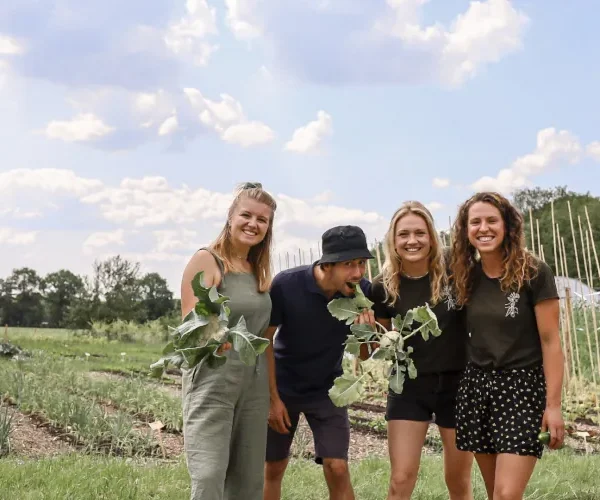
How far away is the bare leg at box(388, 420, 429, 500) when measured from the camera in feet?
9.29

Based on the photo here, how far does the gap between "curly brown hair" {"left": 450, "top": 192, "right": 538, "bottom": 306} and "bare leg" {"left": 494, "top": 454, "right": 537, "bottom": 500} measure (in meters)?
0.62

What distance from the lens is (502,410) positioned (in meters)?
2.69

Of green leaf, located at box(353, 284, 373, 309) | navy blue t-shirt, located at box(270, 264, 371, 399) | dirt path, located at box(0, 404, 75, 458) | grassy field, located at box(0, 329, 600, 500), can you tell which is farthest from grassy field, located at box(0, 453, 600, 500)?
green leaf, located at box(353, 284, 373, 309)

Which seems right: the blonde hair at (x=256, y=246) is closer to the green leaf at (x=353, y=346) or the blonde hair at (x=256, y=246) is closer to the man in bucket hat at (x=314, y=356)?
the man in bucket hat at (x=314, y=356)

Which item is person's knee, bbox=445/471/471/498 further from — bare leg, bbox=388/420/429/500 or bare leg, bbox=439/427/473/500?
bare leg, bbox=388/420/429/500

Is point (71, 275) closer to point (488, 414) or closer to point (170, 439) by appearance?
point (170, 439)

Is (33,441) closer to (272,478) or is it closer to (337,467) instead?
(272,478)

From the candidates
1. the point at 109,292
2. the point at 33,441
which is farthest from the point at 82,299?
the point at 33,441

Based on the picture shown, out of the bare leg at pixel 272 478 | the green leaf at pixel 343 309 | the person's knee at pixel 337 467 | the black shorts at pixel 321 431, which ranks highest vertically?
the green leaf at pixel 343 309

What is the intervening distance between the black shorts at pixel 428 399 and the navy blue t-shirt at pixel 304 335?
33 centimetres

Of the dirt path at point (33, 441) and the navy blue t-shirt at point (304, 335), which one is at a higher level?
the navy blue t-shirt at point (304, 335)

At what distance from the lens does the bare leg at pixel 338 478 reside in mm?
2973

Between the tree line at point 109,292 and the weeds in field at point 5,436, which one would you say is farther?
the tree line at point 109,292

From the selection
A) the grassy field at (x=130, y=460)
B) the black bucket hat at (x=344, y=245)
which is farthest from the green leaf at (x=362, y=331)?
the grassy field at (x=130, y=460)
